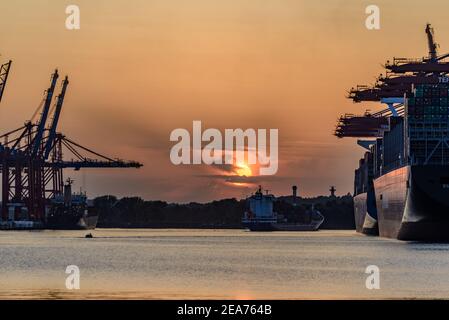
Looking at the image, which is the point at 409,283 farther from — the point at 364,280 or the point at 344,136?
the point at 344,136

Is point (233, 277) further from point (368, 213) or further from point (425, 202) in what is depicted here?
point (368, 213)

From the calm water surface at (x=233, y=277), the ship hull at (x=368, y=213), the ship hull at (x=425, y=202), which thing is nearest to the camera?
the calm water surface at (x=233, y=277)

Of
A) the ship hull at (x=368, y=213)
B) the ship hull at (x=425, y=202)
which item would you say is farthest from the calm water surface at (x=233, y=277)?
the ship hull at (x=368, y=213)

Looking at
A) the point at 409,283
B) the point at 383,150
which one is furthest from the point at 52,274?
the point at 383,150

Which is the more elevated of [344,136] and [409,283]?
[344,136]

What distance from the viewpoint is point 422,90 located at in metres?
118

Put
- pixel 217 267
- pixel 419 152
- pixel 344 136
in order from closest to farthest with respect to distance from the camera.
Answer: pixel 217 267, pixel 419 152, pixel 344 136

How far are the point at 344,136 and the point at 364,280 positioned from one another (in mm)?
115001

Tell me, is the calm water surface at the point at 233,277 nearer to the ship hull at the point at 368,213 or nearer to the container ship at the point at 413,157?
the container ship at the point at 413,157

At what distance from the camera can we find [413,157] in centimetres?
10994

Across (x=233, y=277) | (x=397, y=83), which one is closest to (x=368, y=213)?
(x=397, y=83)

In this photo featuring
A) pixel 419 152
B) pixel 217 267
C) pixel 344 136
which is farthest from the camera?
pixel 344 136

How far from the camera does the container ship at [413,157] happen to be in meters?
105
